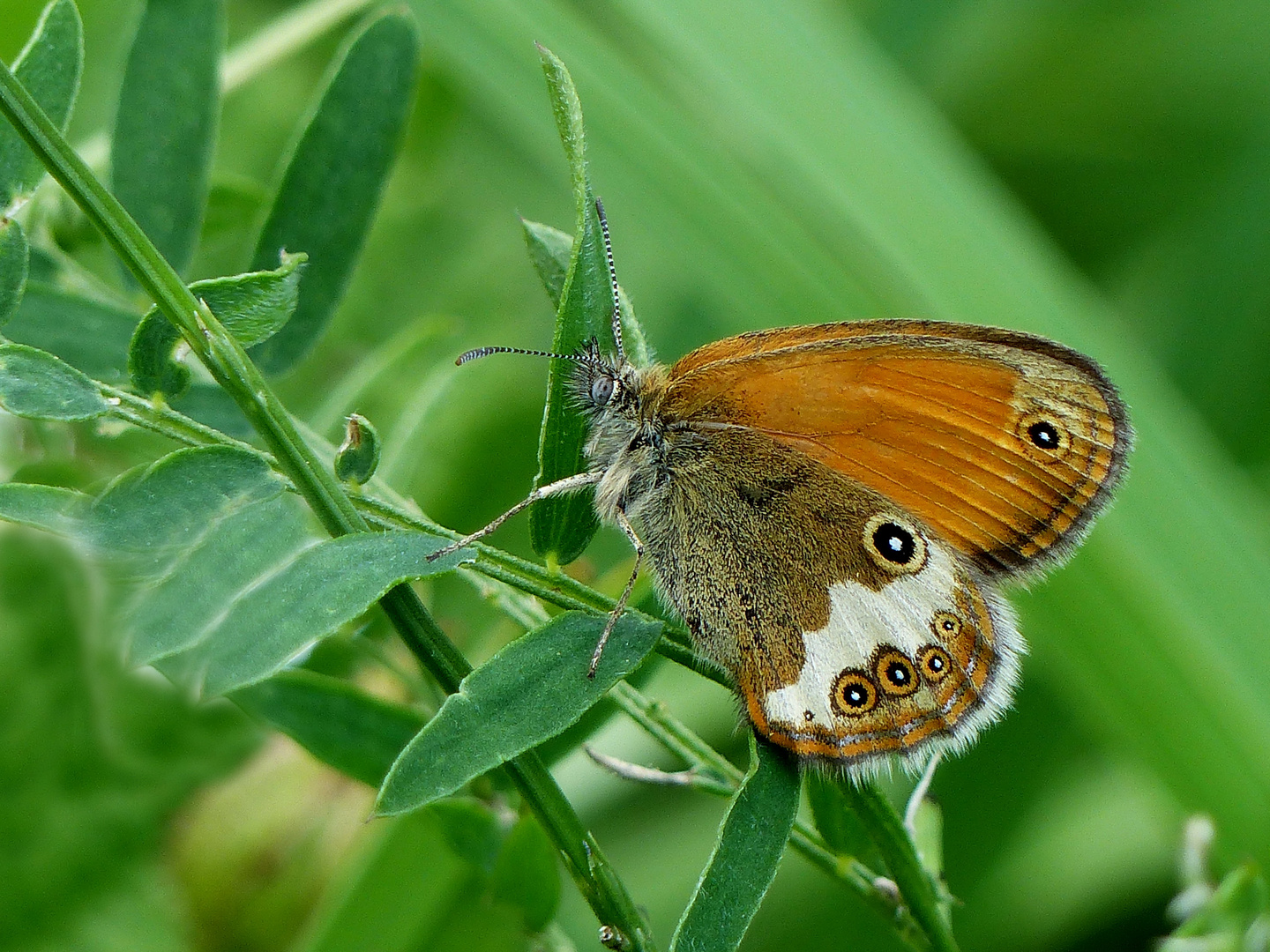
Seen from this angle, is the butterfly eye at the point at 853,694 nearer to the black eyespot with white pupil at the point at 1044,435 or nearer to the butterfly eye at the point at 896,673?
the butterfly eye at the point at 896,673

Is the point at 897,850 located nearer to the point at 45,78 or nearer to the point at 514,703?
the point at 514,703

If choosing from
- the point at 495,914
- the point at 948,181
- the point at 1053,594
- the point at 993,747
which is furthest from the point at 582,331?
the point at 993,747

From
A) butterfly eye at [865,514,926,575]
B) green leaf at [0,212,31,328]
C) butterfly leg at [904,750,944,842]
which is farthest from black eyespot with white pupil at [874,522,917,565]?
green leaf at [0,212,31,328]

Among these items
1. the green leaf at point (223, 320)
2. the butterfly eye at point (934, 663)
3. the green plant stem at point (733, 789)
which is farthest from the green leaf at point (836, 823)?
the green leaf at point (223, 320)

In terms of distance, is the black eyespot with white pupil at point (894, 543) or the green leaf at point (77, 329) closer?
the green leaf at point (77, 329)

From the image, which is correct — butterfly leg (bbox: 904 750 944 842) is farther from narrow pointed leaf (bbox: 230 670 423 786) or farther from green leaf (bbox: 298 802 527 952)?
green leaf (bbox: 298 802 527 952)

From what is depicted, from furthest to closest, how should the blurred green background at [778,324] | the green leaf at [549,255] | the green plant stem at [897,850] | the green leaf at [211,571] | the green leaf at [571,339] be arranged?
the blurred green background at [778,324]
the green leaf at [549,255]
the green plant stem at [897,850]
the green leaf at [571,339]
the green leaf at [211,571]
